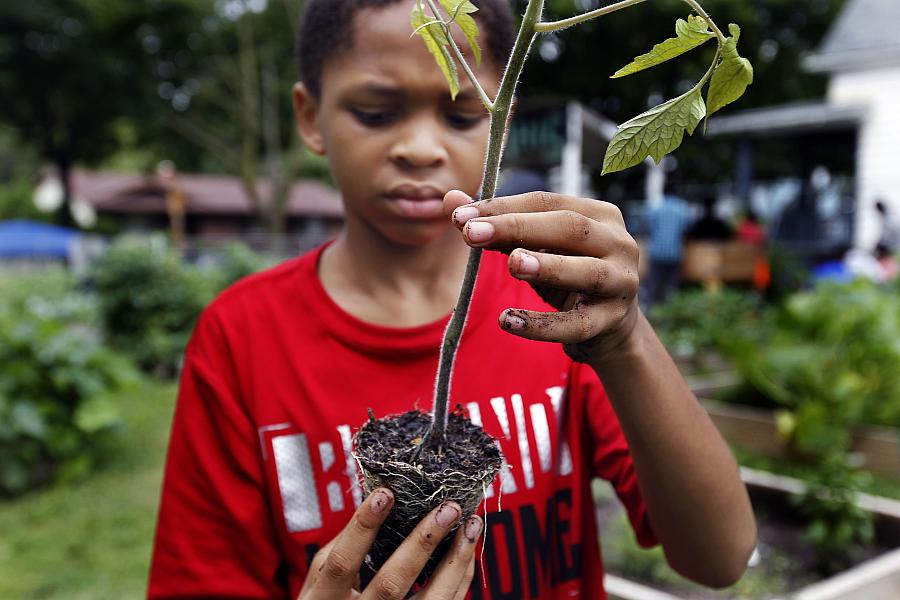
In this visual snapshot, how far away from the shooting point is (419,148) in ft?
4.04

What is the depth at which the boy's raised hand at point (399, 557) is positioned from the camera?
0.92m

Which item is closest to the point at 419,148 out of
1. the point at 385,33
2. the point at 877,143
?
the point at 385,33

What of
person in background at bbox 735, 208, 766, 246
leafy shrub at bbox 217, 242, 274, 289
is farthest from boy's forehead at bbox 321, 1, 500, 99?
person in background at bbox 735, 208, 766, 246

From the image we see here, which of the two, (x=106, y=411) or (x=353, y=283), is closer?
(x=353, y=283)

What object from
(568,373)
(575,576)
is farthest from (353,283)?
Answer: (575,576)

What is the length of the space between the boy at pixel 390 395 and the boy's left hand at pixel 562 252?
28 centimetres

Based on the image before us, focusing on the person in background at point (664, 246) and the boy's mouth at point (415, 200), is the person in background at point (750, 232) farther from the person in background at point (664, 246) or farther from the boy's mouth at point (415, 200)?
the boy's mouth at point (415, 200)

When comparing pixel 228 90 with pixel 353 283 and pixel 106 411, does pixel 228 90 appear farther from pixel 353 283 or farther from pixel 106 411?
pixel 353 283

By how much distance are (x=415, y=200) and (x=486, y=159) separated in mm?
487

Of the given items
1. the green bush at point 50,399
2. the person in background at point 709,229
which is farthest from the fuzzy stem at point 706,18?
the person in background at point 709,229

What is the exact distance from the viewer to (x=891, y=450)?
4477mm

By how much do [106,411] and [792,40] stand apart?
68.0ft

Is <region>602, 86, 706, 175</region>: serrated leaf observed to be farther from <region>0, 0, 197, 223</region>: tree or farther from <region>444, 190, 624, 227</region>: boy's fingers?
<region>0, 0, 197, 223</region>: tree

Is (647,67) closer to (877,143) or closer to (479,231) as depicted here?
(479,231)
